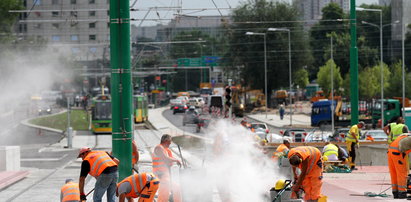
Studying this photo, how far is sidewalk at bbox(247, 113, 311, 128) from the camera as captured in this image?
184 ft

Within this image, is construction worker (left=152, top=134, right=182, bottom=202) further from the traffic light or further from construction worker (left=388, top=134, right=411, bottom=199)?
the traffic light

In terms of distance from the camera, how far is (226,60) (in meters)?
77.2

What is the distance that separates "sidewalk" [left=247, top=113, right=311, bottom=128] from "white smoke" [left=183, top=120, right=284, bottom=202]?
36483mm

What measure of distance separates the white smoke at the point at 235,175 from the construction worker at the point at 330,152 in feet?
9.63

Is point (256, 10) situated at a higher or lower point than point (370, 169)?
higher

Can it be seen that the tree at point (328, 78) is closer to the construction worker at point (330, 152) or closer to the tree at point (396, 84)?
the tree at point (396, 84)

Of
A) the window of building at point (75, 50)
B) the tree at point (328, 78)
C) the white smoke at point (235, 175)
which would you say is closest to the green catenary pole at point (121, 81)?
the white smoke at point (235, 175)

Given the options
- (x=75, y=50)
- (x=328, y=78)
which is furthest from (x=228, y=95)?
(x=328, y=78)

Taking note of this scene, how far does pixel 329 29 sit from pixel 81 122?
50553 millimetres

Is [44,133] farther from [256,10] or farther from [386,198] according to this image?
[386,198]

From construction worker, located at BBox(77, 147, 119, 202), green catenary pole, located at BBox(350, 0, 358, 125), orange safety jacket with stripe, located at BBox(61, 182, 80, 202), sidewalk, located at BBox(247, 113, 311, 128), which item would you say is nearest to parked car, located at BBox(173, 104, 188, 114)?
sidewalk, located at BBox(247, 113, 311, 128)

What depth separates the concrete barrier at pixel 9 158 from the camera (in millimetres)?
23031

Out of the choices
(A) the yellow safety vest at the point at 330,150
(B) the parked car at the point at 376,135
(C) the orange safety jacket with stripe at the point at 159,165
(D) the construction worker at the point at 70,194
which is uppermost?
(C) the orange safety jacket with stripe at the point at 159,165

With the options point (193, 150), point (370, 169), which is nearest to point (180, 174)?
point (370, 169)
